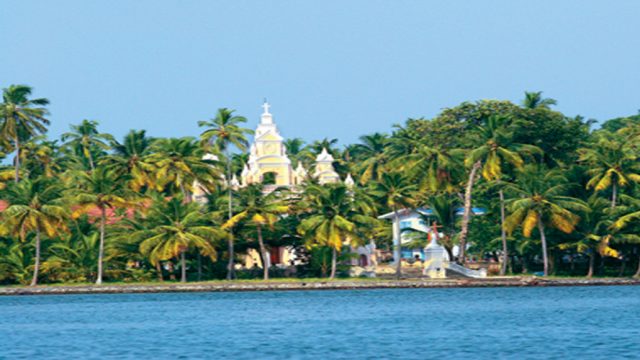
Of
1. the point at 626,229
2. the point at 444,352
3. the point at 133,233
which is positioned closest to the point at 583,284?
the point at 626,229

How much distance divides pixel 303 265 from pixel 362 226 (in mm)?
7048

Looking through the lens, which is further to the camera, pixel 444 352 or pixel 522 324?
pixel 522 324

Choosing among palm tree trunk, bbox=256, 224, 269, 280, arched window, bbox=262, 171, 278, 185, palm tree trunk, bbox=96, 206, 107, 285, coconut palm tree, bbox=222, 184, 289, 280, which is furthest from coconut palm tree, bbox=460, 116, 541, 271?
palm tree trunk, bbox=96, 206, 107, 285

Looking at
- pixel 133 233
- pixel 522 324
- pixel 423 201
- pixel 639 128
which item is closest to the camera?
pixel 522 324

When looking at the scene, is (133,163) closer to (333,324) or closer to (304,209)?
(304,209)

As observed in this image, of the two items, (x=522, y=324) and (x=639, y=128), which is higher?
(x=639, y=128)

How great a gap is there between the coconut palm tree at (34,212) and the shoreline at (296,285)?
3.57m

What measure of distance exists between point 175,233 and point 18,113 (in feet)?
Answer: 72.4

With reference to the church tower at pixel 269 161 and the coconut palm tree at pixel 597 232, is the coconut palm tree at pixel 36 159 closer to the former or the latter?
the church tower at pixel 269 161

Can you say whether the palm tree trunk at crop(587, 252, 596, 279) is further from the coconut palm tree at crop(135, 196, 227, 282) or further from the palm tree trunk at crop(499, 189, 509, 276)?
the coconut palm tree at crop(135, 196, 227, 282)

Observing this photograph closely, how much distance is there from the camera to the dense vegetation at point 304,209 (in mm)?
76812

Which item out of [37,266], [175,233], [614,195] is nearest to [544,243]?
[614,195]

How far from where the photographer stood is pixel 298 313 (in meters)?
61.3

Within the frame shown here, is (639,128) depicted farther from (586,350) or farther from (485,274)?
(586,350)
